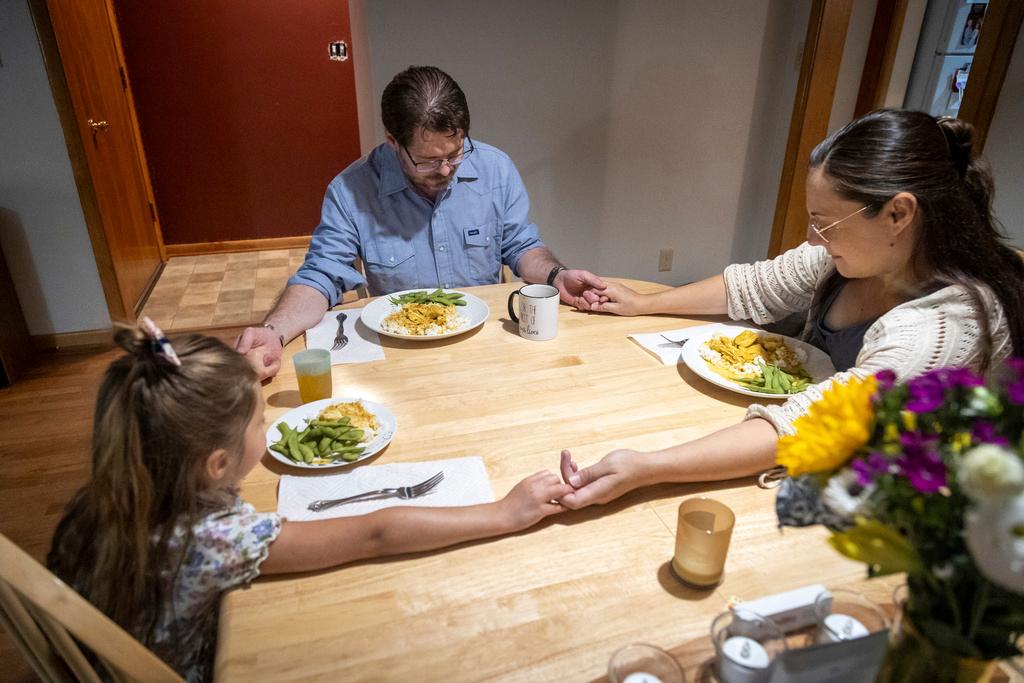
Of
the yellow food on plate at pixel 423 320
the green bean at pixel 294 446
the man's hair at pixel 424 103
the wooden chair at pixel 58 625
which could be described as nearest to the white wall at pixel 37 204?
the man's hair at pixel 424 103

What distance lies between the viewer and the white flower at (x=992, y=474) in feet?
1.22

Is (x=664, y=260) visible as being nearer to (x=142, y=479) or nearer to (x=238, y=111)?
(x=238, y=111)

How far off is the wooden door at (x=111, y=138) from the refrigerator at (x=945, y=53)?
14.8 ft

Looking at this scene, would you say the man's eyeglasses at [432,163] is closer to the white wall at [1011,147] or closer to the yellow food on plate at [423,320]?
the yellow food on plate at [423,320]

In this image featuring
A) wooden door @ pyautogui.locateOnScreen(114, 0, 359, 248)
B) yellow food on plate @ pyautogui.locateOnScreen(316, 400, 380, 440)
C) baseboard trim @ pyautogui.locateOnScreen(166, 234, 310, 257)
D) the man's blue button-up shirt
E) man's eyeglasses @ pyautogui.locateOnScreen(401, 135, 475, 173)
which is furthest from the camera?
baseboard trim @ pyautogui.locateOnScreen(166, 234, 310, 257)

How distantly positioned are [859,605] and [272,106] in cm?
484

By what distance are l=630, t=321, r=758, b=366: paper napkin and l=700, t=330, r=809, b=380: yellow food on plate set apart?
66mm

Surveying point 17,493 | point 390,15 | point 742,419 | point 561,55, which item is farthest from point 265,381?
point 561,55

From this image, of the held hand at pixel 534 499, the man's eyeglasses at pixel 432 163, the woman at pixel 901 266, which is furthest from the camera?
the man's eyeglasses at pixel 432 163

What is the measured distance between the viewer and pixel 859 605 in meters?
0.67

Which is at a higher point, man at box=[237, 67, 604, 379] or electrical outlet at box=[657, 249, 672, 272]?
man at box=[237, 67, 604, 379]

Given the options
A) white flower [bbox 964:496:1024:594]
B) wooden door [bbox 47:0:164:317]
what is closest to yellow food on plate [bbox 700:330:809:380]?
white flower [bbox 964:496:1024:594]

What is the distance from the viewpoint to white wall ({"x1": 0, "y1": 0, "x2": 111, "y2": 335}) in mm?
2873

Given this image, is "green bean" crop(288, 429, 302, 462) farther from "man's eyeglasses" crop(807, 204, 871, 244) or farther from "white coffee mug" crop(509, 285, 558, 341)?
"man's eyeglasses" crop(807, 204, 871, 244)
